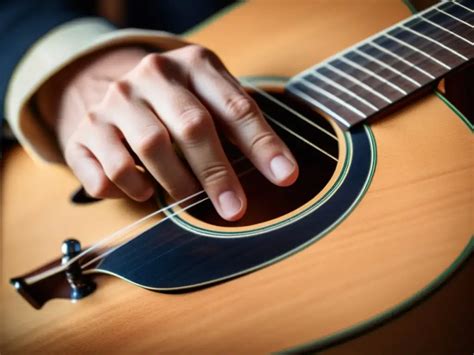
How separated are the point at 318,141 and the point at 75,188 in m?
0.32

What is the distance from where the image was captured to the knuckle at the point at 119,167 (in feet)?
1.76

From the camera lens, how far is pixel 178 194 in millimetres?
546

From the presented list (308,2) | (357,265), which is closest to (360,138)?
(357,265)

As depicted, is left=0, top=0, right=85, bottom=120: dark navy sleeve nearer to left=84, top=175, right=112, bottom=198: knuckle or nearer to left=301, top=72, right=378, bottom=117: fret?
left=84, top=175, right=112, bottom=198: knuckle

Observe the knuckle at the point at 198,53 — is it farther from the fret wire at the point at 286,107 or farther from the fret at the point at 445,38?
the fret at the point at 445,38

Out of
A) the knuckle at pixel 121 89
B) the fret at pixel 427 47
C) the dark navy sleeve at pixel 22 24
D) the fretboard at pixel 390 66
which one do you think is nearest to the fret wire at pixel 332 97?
the fretboard at pixel 390 66

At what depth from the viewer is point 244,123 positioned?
1.74ft

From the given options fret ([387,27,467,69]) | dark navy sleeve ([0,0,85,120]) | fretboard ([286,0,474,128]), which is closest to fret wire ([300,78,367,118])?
fretboard ([286,0,474,128])

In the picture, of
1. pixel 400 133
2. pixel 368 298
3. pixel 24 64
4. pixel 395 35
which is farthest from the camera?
pixel 24 64

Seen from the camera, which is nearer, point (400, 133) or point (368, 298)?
point (368, 298)

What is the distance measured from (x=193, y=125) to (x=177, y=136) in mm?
22

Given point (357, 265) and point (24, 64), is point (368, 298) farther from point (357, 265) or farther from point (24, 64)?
point (24, 64)

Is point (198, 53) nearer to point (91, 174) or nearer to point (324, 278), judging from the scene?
point (91, 174)

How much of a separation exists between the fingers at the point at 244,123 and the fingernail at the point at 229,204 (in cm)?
4
